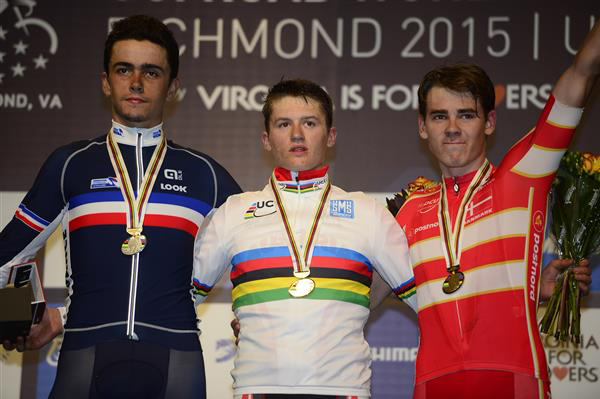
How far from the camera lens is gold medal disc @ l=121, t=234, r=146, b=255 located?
2.74 meters

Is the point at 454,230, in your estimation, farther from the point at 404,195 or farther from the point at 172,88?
the point at 172,88

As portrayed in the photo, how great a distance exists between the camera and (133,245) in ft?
9.02

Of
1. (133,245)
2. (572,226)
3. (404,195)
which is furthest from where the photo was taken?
(404,195)

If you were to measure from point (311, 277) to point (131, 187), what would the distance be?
709mm

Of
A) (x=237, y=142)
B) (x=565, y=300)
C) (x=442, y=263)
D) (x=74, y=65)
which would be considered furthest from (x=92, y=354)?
(x=74, y=65)

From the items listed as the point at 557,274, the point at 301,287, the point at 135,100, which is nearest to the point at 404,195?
the point at 557,274

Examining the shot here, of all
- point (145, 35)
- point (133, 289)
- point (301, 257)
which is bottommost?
point (133, 289)

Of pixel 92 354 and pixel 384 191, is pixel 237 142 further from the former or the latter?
pixel 92 354

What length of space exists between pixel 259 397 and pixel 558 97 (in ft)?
4.53

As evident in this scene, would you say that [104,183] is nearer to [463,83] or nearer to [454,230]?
[454,230]

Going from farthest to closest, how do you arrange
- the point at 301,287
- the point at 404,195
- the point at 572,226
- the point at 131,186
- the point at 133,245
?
the point at 404,195 → the point at 572,226 → the point at 131,186 → the point at 133,245 → the point at 301,287

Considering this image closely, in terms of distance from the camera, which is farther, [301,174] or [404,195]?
[404,195]

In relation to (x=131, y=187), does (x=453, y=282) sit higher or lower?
lower

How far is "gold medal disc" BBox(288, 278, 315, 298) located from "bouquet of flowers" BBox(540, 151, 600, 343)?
94 cm
